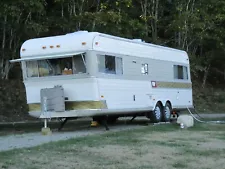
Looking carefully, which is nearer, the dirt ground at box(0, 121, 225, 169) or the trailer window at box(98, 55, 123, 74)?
the dirt ground at box(0, 121, 225, 169)

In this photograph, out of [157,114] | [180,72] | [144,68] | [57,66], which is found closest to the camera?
[57,66]

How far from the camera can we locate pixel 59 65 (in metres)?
14.2

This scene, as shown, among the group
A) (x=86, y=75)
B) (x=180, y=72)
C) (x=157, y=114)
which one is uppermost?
(x=180, y=72)

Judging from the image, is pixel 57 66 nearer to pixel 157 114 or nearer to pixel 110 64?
pixel 110 64

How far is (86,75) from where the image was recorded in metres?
13.7

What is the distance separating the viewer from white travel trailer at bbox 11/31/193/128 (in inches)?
541

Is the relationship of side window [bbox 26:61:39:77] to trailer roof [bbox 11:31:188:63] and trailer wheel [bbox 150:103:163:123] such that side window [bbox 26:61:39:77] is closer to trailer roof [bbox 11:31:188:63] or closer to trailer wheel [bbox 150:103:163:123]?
trailer roof [bbox 11:31:188:63]

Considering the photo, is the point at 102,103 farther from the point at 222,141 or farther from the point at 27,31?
the point at 27,31

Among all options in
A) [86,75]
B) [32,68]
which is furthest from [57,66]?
[86,75]

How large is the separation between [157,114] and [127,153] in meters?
8.03

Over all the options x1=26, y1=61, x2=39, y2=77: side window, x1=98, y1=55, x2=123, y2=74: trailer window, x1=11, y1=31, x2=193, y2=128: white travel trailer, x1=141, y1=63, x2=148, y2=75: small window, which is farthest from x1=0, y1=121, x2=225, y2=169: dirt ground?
x1=141, y1=63, x2=148, y2=75: small window

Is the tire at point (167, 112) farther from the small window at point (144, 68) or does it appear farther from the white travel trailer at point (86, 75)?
the small window at point (144, 68)

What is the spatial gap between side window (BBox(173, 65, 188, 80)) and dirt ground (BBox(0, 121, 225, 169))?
6333 mm

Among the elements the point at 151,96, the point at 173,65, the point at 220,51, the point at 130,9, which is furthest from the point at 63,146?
the point at 220,51
